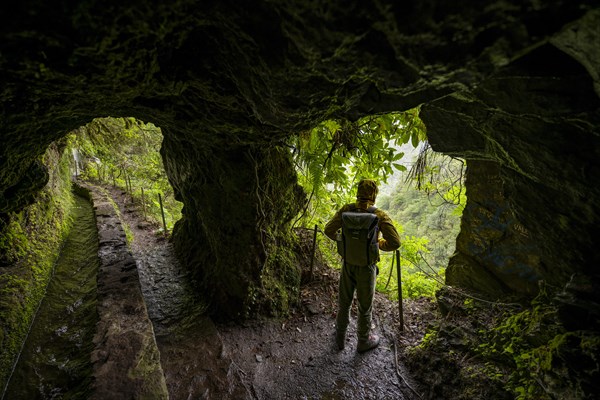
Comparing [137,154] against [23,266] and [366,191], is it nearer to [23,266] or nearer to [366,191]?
[23,266]

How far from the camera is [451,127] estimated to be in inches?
126

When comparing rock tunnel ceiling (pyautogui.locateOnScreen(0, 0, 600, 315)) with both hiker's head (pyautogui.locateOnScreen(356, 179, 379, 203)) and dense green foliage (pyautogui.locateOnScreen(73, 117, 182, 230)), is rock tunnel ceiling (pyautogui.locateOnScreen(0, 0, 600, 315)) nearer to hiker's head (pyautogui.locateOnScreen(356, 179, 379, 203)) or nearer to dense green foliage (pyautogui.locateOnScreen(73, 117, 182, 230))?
hiker's head (pyautogui.locateOnScreen(356, 179, 379, 203))

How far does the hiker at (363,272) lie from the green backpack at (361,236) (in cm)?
5

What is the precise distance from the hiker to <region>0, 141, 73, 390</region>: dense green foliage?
445 centimetres

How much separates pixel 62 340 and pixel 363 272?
4.48 metres

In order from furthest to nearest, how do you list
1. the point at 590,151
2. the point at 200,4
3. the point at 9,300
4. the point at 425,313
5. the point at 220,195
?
the point at 425,313 → the point at 220,195 → the point at 9,300 → the point at 590,151 → the point at 200,4

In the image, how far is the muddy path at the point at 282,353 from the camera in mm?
3951

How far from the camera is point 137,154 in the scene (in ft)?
43.7

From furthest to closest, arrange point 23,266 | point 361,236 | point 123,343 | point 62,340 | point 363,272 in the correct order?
point 23,266 < point 363,272 < point 361,236 < point 62,340 < point 123,343

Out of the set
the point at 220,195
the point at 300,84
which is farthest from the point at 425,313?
the point at 300,84

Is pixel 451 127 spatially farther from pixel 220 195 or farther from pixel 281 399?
pixel 281 399

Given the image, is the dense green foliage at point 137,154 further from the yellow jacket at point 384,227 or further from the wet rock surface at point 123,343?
the yellow jacket at point 384,227

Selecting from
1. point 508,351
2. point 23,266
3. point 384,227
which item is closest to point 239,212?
point 384,227

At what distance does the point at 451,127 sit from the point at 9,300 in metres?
6.18
